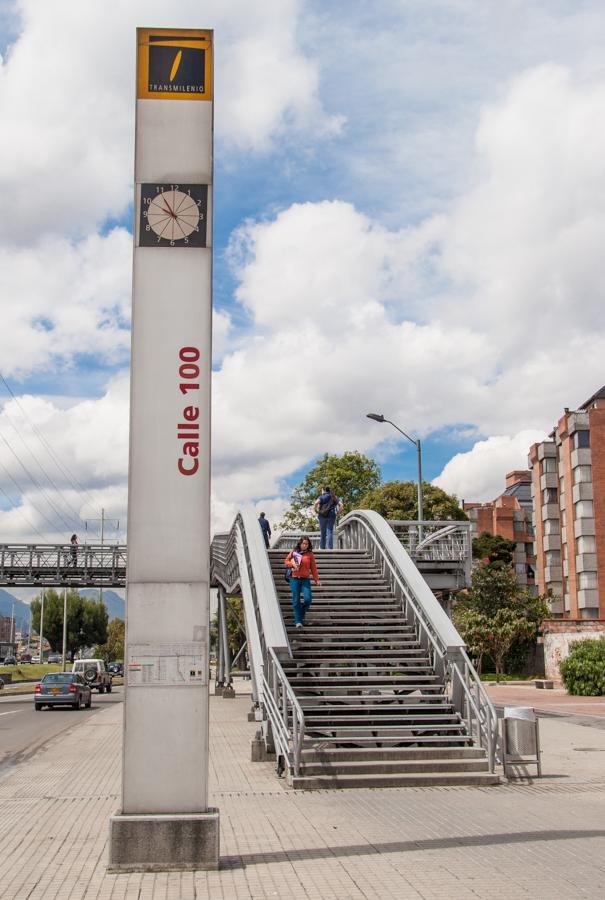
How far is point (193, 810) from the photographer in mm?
7281

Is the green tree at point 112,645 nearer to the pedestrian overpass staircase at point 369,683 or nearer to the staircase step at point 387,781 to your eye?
the pedestrian overpass staircase at point 369,683

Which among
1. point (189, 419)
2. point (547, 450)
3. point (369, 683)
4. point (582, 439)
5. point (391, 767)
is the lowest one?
point (391, 767)

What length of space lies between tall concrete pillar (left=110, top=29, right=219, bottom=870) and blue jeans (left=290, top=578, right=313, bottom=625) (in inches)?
307

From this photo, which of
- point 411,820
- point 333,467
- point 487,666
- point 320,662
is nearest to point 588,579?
point 487,666

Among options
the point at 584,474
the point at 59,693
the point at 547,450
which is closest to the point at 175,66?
the point at 59,693

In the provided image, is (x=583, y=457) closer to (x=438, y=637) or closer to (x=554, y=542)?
(x=554, y=542)

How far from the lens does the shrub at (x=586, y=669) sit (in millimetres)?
29547

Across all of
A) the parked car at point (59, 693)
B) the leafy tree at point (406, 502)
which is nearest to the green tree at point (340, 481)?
the leafy tree at point (406, 502)

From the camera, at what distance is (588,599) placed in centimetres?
6253

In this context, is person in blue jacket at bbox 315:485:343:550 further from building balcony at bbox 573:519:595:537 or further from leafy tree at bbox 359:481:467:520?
building balcony at bbox 573:519:595:537

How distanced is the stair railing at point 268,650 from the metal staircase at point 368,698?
0.31 meters

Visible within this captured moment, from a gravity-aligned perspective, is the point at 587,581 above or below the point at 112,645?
above

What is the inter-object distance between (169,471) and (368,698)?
6.76 m

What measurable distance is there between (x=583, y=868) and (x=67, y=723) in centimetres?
2021
